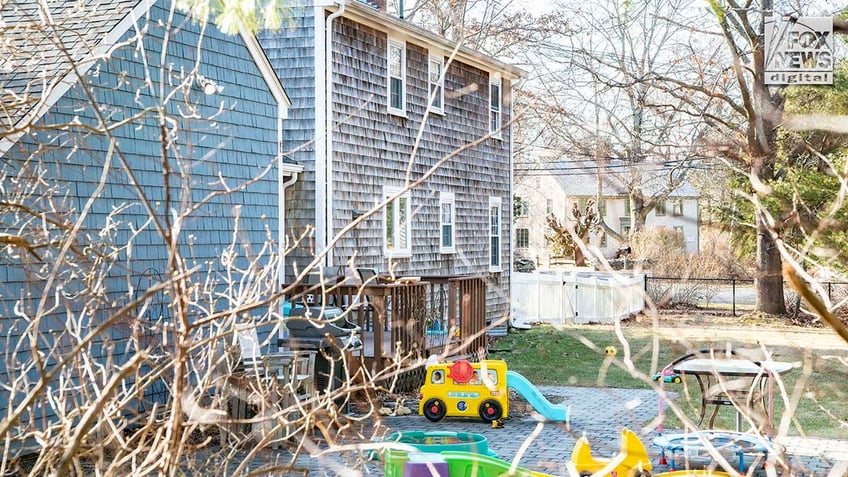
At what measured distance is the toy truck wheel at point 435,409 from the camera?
11633 mm

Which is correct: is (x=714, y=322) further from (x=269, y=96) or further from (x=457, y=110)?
(x=269, y=96)

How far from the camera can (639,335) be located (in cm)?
2136

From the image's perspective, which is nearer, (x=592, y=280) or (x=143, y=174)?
(x=143, y=174)

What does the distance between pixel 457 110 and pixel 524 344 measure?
5.02m

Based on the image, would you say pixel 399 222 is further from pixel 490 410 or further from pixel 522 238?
pixel 522 238

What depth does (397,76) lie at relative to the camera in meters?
18.0

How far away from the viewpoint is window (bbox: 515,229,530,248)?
54.8 m

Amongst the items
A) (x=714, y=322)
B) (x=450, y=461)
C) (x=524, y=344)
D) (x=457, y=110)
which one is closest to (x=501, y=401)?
(x=450, y=461)

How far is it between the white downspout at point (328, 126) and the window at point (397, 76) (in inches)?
84.6

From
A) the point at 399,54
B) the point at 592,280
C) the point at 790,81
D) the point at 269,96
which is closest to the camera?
the point at 269,96

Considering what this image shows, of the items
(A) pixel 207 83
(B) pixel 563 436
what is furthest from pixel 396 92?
(A) pixel 207 83

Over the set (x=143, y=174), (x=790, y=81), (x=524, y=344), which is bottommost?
(x=524, y=344)

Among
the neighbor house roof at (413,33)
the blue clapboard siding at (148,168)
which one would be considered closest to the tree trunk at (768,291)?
the neighbor house roof at (413,33)

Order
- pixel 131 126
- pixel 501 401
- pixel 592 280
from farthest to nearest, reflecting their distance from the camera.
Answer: pixel 592 280, pixel 501 401, pixel 131 126
